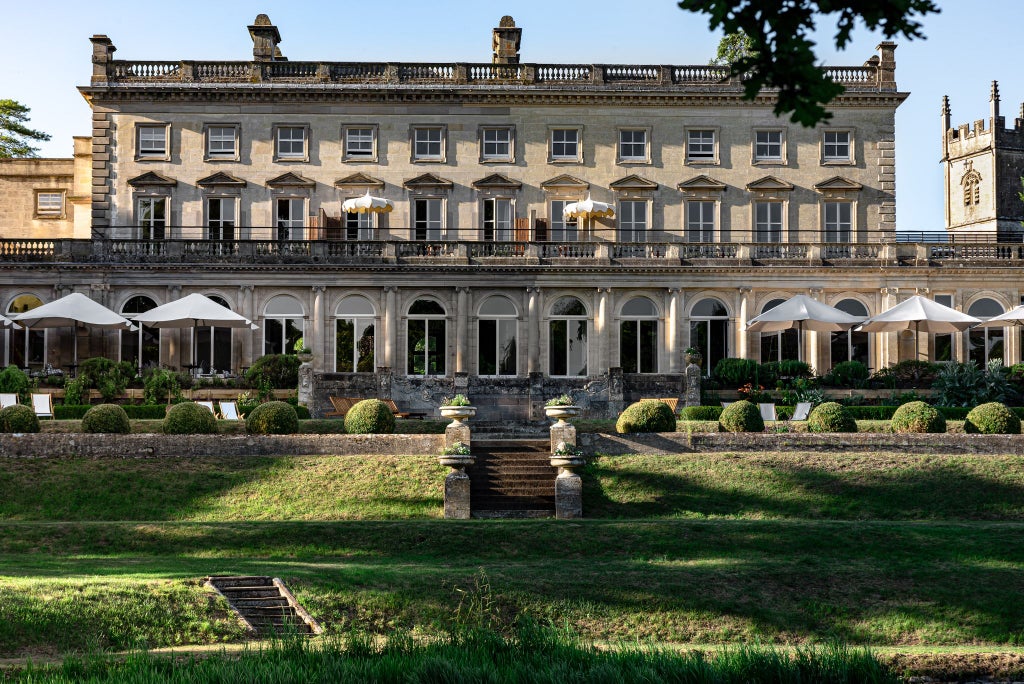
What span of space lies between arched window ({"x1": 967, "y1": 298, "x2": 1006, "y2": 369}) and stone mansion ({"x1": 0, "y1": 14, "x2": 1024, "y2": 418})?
91 millimetres

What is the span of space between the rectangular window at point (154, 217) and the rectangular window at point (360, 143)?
25.1 ft

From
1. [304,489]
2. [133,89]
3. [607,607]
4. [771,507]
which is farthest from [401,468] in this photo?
[133,89]

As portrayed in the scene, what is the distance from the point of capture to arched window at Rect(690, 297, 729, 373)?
46031 mm

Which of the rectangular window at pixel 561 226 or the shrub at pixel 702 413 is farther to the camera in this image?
the rectangular window at pixel 561 226

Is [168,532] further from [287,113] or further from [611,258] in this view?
[287,113]

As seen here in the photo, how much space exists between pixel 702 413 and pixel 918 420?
6917 millimetres

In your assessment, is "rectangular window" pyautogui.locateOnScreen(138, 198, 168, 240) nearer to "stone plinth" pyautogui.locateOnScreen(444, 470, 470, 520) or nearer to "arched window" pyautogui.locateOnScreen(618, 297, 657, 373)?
"arched window" pyautogui.locateOnScreen(618, 297, 657, 373)

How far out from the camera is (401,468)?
2492 centimetres

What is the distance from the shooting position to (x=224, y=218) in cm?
4862

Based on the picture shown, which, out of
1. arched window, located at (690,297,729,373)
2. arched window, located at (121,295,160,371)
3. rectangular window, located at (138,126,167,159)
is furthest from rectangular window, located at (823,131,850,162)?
arched window, located at (121,295,160,371)

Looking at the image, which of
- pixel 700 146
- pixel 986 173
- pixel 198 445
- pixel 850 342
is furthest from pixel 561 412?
pixel 986 173

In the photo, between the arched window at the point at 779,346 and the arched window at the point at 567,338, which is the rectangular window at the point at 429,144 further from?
the arched window at the point at 779,346

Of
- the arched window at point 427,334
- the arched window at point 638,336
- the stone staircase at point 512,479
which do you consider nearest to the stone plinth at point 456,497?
the stone staircase at point 512,479

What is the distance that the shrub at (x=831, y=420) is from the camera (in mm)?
27109
